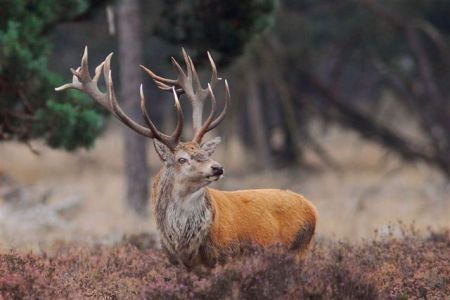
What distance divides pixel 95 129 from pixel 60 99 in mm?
557

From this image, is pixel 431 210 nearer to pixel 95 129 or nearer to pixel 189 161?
pixel 95 129

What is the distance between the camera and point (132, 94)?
1783cm

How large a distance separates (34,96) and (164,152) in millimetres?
4531

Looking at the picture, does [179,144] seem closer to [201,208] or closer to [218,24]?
[201,208]

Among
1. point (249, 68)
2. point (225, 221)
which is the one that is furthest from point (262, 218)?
point (249, 68)

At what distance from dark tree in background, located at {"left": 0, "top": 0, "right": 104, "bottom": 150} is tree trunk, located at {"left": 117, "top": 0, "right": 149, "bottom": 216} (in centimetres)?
454

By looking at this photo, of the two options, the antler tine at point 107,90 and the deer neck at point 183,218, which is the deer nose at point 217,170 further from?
the antler tine at point 107,90

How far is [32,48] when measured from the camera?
12961 millimetres

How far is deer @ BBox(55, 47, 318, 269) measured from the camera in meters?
8.45

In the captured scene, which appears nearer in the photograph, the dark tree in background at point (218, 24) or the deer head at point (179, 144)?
the deer head at point (179, 144)

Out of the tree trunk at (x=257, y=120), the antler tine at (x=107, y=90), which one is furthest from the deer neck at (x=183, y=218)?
the tree trunk at (x=257, y=120)

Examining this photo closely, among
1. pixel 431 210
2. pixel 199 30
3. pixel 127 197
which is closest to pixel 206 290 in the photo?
pixel 199 30

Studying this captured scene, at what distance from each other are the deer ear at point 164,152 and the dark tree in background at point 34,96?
3.93m

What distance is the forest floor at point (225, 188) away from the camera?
16.1 metres
